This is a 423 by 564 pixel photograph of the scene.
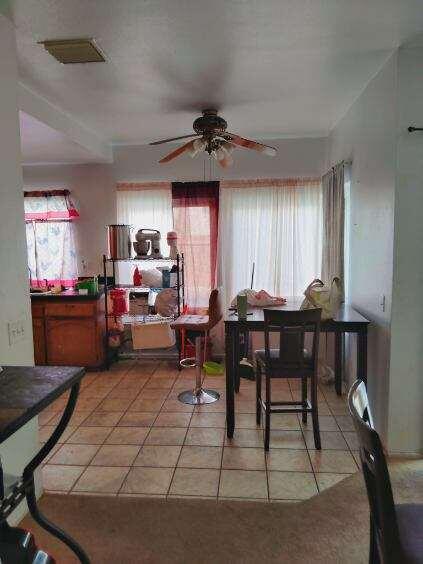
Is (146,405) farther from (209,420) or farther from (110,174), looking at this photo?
(110,174)

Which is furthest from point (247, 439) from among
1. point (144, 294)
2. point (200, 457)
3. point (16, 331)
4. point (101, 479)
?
point (144, 294)

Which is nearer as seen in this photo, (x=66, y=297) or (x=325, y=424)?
(x=325, y=424)

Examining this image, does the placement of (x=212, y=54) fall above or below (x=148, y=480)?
above

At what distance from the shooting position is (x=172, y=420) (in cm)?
315

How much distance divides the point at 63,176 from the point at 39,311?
5.43ft

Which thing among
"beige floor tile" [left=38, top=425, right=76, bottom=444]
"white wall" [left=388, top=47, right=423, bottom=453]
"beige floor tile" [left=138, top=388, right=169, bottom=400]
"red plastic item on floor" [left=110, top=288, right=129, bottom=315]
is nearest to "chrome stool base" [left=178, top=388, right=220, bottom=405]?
"beige floor tile" [left=138, top=388, right=169, bottom=400]

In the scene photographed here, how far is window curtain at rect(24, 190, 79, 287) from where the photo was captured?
472 centimetres

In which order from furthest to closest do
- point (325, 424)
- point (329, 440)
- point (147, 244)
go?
point (147, 244) → point (325, 424) → point (329, 440)

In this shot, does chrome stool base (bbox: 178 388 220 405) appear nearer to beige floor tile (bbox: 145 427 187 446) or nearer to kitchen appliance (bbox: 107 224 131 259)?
beige floor tile (bbox: 145 427 187 446)

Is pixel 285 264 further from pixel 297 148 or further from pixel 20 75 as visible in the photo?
pixel 20 75

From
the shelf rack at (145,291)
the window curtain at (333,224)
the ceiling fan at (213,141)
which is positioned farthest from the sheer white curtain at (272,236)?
the ceiling fan at (213,141)

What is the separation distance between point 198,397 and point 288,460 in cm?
118

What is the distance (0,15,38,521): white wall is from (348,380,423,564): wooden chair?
1.64 m

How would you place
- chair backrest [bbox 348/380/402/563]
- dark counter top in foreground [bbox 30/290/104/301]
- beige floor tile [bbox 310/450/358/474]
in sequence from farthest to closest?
1. dark counter top in foreground [bbox 30/290/104/301]
2. beige floor tile [bbox 310/450/358/474]
3. chair backrest [bbox 348/380/402/563]
